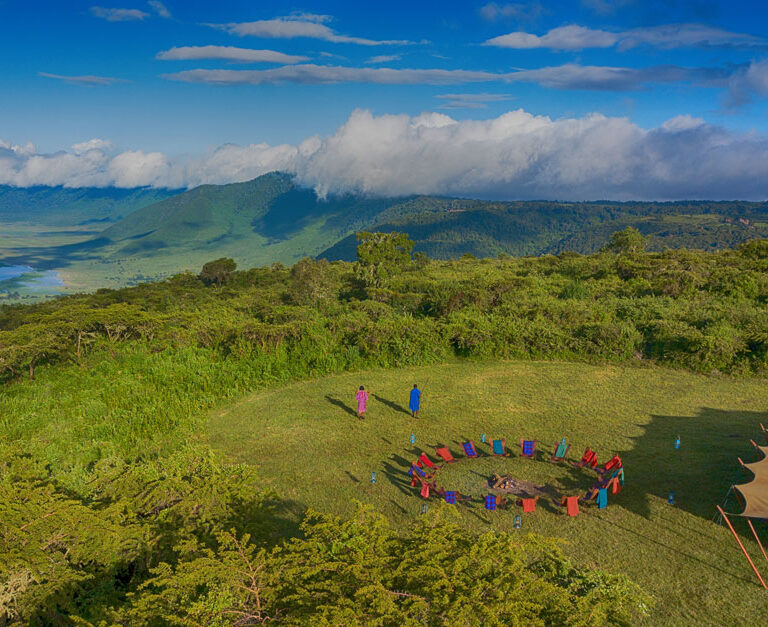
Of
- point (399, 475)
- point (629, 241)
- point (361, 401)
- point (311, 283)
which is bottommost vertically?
point (399, 475)

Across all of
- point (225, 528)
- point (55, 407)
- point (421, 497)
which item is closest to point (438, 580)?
point (225, 528)

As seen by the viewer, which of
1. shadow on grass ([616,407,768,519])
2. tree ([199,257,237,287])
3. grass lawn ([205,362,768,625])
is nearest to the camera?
grass lawn ([205,362,768,625])

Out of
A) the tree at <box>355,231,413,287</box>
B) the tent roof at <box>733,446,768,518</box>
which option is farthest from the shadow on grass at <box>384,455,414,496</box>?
the tree at <box>355,231,413,287</box>

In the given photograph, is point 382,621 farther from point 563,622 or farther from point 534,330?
point 534,330

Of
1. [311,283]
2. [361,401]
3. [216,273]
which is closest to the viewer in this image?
[361,401]

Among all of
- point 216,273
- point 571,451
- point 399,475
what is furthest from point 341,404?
point 216,273

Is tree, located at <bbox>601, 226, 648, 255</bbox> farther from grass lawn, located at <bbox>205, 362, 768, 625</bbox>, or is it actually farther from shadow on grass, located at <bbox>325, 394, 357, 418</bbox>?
shadow on grass, located at <bbox>325, 394, 357, 418</bbox>

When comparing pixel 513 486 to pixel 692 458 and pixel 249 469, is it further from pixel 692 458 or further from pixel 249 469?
pixel 249 469
